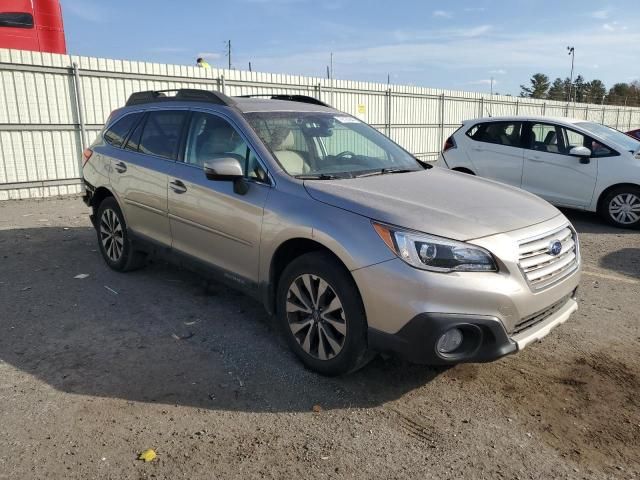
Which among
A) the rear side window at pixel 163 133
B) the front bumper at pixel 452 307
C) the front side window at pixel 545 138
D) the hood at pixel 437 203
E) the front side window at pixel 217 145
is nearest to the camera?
the front bumper at pixel 452 307

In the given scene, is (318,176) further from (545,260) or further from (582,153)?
(582,153)

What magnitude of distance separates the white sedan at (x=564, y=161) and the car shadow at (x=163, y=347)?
5751mm

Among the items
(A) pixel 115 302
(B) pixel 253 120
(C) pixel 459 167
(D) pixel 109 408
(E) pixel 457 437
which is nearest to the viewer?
(E) pixel 457 437

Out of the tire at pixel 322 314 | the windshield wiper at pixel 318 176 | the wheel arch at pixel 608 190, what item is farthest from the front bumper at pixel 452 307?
the wheel arch at pixel 608 190

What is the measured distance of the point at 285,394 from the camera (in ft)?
10.5

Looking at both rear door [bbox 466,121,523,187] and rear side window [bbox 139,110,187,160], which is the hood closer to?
rear side window [bbox 139,110,187,160]

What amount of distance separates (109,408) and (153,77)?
32.5 feet

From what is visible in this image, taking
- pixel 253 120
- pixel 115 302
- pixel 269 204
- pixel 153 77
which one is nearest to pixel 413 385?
pixel 269 204

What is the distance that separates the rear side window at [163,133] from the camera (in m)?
4.51

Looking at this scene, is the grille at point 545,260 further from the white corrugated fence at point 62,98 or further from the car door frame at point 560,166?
the white corrugated fence at point 62,98

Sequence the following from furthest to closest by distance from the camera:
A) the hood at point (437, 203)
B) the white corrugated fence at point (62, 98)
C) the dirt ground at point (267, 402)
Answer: the white corrugated fence at point (62, 98) < the hood at point (437, 203) < the dirt ground at point (267, 402)

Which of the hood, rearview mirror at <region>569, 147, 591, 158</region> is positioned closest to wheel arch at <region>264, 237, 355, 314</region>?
the hood

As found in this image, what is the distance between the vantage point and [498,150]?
8836 mm

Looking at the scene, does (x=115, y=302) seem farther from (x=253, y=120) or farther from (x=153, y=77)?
(x=153, y=77)
